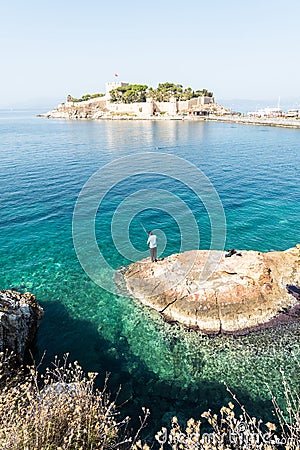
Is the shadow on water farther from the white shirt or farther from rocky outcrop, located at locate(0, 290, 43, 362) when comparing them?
the white shirt

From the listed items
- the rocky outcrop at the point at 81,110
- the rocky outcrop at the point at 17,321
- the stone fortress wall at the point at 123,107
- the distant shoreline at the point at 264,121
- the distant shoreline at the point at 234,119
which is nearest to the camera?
the rocky outcrop at the point at 17,321

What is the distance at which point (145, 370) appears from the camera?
11977 millimetres

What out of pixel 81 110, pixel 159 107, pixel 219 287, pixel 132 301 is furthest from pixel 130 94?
pixel 219 287

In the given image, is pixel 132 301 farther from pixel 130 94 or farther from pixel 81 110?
pixel 81 110

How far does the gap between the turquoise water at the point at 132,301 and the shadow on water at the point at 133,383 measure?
4 centimetres

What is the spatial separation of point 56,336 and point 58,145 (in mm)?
59986

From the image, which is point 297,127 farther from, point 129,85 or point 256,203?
point 129,85

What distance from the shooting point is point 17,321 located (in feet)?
39.1

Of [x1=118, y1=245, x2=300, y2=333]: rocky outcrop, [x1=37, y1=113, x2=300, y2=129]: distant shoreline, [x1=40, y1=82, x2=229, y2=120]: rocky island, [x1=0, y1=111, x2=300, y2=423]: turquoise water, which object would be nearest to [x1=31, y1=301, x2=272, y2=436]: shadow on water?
[x1=0, y1=111, x2=300, y2=423]: turquoise water

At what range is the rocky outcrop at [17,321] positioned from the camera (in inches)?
445

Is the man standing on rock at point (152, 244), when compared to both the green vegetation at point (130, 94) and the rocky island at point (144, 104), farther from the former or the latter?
the green vegetation at point (130, 94)

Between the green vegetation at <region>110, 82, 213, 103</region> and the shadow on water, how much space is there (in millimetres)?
146065

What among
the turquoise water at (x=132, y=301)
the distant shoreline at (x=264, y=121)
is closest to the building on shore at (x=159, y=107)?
the distant shoreline at (x=264, y=121)

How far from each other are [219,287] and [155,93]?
490ft
